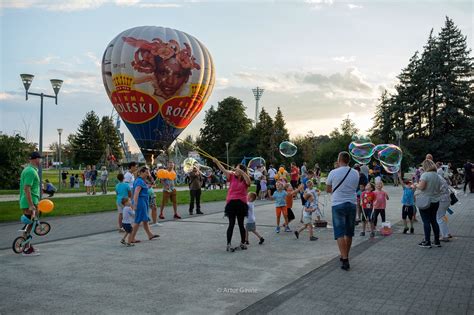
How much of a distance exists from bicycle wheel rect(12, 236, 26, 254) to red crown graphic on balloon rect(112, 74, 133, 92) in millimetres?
25413

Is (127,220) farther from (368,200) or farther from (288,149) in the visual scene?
(288,149)

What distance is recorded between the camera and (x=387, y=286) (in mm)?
6168

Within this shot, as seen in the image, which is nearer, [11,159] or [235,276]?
[235,276]

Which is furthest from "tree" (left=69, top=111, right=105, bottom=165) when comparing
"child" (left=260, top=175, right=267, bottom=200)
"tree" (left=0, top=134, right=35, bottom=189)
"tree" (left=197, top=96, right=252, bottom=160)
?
"child" (left=260, top=175, right=267, bottom=200)

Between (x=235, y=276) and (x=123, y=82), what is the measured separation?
28.4 metres

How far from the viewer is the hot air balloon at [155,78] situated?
32.8 meters

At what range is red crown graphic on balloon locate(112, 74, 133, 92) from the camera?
107ft

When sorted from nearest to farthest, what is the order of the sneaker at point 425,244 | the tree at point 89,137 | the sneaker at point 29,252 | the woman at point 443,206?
the sneaker at point 29,252
the sneaker at point 425,244
the woman at point 443,206
the tree at point 89,137

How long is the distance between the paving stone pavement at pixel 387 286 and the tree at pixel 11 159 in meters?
32.0

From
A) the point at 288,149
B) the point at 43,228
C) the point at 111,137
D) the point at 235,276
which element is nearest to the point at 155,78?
the point at 288,149

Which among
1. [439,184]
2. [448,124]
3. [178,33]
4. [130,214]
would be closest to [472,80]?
[448,124]

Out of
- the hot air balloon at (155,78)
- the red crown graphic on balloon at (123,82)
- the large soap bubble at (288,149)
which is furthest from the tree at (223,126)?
the large soap bubble at (288,149)

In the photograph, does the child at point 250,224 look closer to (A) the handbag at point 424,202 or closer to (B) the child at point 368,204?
(B) the child at point 368,204

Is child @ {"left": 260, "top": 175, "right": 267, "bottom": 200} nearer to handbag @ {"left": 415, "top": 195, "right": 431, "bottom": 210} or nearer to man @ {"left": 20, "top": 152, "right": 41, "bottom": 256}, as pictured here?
handbag @ {"left": 415, "top": 195, "right": 431, "bottom": 210}
